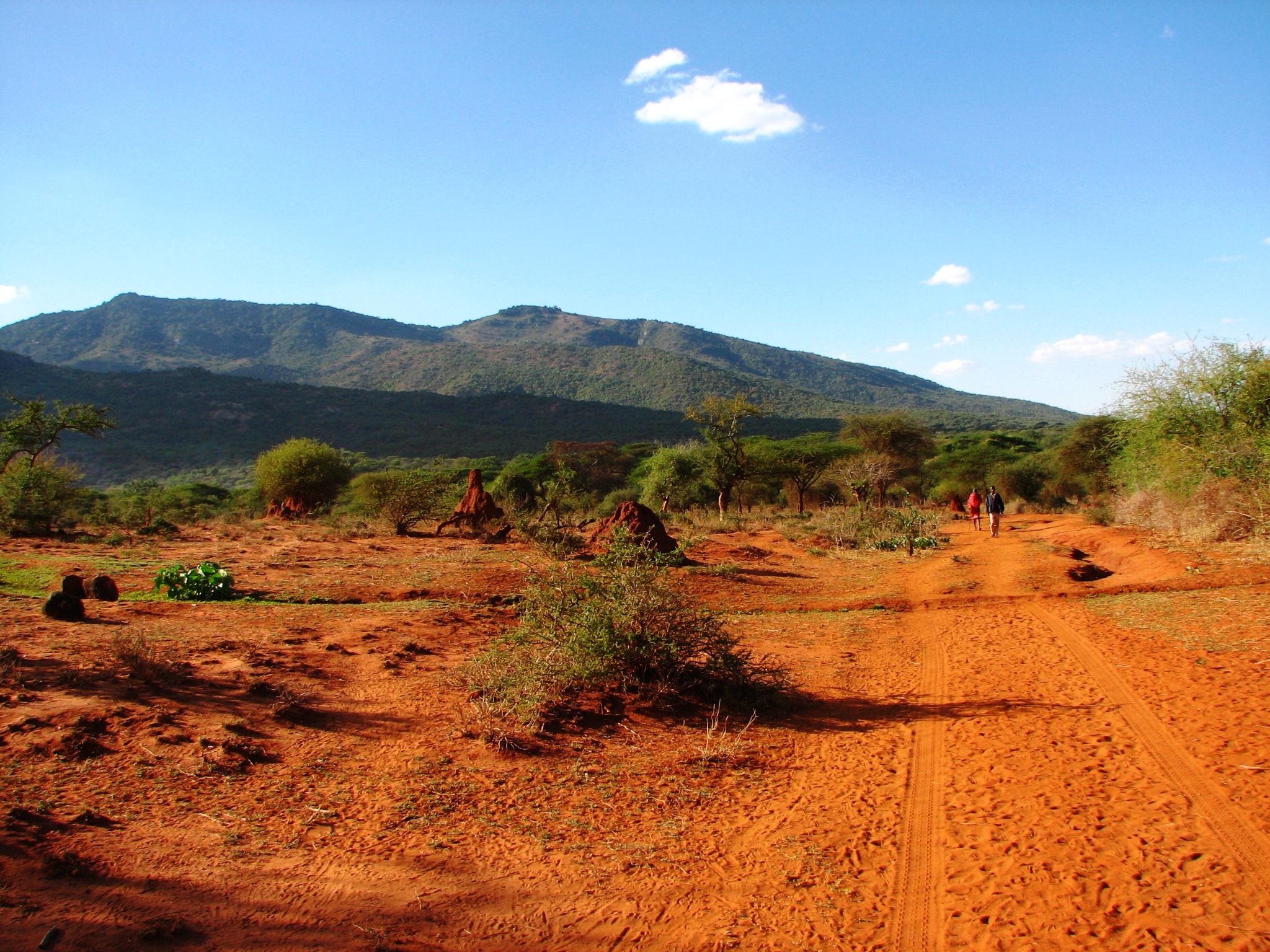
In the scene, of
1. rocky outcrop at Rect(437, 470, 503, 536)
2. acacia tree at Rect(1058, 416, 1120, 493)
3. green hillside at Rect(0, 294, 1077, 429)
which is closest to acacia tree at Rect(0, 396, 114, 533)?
rocky outcrop at Rect(437, 470, 503, 536)

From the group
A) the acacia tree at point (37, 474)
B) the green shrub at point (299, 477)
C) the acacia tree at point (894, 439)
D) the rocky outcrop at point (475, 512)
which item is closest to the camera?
the acacia tree at point (37, 474)

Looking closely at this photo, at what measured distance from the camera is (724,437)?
1128 inches

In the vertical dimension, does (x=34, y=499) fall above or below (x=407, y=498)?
below

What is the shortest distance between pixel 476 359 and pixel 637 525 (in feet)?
247

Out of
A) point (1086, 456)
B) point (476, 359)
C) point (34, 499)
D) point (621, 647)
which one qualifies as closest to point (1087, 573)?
point (621, 647)

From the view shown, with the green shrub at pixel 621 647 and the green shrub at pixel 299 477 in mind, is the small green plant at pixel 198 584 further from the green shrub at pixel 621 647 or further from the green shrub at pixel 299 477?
the green shrub at pixel 299 477

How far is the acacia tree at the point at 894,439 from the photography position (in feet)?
127

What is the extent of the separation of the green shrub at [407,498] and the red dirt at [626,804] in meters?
11.6

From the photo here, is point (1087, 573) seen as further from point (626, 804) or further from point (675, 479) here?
point (675, 479)

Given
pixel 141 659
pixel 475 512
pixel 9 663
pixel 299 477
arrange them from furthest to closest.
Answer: pixel 299 477, pixel 475 512, pixel 141 659, pixel 9 663

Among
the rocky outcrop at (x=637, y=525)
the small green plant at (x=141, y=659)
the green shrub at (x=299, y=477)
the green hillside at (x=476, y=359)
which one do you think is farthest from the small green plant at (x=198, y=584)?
the green hillside at (x=476, y=359)

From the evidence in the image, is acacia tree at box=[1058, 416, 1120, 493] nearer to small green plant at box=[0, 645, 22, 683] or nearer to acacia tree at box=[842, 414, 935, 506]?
acacia tree at box=[842, 414, 935, 506]

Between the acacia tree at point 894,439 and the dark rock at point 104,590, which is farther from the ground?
the acacia tree at point 894,439

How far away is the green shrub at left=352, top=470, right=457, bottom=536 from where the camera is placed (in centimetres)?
2081
